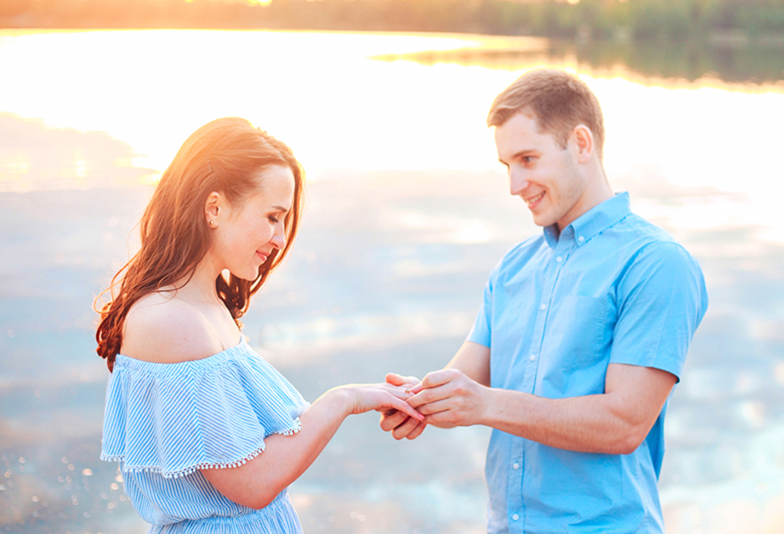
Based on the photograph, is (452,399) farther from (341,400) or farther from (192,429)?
(192,429)

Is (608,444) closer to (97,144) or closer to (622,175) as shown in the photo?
(622,175)

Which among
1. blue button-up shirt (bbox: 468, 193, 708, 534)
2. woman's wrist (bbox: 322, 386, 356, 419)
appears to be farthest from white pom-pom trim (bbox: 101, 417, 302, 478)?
blue button-up shirt (bbox: 468, 193, 708, 534)

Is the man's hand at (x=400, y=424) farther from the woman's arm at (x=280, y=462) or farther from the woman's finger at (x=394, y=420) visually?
Answer: the woman's arm at (x=280, y=462)

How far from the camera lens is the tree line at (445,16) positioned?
70.3 ft

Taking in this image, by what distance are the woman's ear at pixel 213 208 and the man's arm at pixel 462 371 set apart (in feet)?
3.79

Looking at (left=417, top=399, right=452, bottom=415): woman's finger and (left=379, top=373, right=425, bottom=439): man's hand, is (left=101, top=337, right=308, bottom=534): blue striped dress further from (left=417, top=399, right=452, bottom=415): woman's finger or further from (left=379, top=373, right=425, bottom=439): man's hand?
(left=379, top=373, right=425, bottom=439): man's hand

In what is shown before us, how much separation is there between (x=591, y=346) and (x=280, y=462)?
1.17 m

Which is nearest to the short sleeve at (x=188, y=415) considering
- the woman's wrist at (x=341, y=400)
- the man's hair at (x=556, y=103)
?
the woman's wrist at (x=341, y=400)

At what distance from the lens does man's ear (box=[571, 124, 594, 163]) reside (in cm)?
270

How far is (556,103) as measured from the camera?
268 centimetres

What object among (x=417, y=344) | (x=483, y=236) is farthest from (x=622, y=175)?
(x=417, y=344)

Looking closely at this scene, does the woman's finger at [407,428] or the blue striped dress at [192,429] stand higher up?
the blue striped dress at [192,429]

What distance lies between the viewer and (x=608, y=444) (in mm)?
2383

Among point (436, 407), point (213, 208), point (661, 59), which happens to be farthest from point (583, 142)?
point (661, 59)
